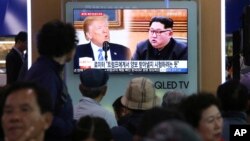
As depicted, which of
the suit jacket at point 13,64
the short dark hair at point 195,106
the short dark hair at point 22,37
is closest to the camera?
the short dark hair at point 195,106

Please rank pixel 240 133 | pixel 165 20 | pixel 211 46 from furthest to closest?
pixel 211 46 → pixel 165 20 → pixel 240 133

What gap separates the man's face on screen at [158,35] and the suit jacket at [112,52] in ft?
1.17

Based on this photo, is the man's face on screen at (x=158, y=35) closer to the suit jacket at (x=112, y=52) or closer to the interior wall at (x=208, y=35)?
the suit jacket at (x=112, y=52)

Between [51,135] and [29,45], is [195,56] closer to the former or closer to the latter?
[29,45]

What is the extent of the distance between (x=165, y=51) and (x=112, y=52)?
695 mm

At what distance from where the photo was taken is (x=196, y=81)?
8.89 metres

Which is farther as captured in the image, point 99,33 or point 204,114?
point 99,33

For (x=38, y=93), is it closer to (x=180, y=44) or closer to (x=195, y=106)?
(x=195, y=106)

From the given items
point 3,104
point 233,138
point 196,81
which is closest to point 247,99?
point 233,138

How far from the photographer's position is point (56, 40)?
13.3 feet

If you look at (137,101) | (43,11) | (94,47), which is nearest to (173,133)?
(137,101)

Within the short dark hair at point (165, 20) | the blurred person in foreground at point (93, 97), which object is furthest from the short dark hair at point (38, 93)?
the short dark hair at point (165, 20)

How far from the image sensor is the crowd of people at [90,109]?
2367 mm

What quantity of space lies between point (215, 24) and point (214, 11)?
0.17 metres
